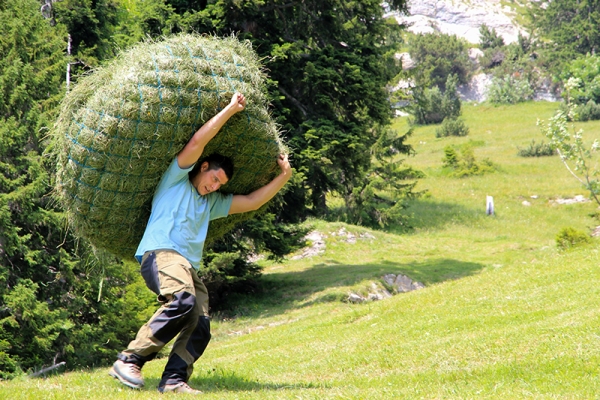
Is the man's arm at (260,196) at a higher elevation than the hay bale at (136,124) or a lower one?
lower

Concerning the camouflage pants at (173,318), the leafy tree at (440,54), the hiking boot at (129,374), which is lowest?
the hiking boot at (129,374)

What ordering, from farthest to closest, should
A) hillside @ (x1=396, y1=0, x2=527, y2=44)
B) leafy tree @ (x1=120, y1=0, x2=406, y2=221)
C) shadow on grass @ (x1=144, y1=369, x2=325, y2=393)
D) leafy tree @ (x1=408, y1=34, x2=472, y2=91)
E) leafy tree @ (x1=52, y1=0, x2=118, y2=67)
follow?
hillside @ (x1=396, y1=0, x2=527, y2=44) → leafy tree @ (x1=408, y1=34, x2=472, y2=91) → leafy tree @ (x1=52, y1=0, x2=118, y2=67) → leafy tree @ (x1=120, y1=0, x2=406, y2=221) → shadow on grass @ (x1=144, y1=369, x2=325, y2=393)

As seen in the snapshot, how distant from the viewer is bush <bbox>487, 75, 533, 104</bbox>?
7569 centimetres

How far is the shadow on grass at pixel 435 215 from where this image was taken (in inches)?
1195

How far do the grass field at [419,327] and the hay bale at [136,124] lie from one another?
6.14 feet

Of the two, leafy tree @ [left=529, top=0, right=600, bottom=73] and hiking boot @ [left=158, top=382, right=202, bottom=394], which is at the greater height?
leafy tree @ [left=529, top=0, right=600, bottom=73]

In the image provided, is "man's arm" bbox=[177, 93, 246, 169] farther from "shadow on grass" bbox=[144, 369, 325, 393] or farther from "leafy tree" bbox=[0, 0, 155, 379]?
"leafy tree" bbox=[0, 0, 155, 379]

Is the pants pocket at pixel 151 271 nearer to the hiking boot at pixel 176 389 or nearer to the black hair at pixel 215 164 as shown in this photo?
the hiking boot at pixel 176 389

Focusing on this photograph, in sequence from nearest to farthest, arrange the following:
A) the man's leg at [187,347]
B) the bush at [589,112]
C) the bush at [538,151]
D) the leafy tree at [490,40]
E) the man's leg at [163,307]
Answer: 1. the man's leg at [163,307]
2. the man's leg at [187,347]
3. the bush at [538,151]
4. the bush at [589,112]
5. the leafy tree at [490,40]

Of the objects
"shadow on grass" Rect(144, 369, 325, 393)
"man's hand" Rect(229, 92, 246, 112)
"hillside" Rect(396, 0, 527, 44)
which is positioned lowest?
"shadow on grass" Rect(144, 369, 325, 393)

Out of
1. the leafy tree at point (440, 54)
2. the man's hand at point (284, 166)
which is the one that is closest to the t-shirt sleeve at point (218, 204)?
the man's hand at point (284, 166)

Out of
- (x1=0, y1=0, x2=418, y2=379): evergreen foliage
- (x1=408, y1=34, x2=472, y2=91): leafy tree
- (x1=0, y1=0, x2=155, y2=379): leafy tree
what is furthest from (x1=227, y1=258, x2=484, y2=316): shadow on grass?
(x1=408, y1=34, x2=472, y2=91): leafy tree

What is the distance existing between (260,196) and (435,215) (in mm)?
25070

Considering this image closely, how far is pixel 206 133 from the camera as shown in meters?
6.98
